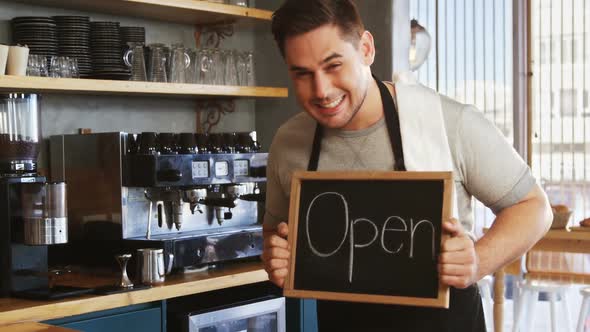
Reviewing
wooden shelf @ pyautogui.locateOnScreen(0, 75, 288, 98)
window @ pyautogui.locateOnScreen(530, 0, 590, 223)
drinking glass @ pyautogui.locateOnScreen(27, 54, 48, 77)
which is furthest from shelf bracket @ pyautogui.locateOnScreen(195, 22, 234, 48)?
window @ pyautogui.locateOnScreen(530, 0, 590, 223)

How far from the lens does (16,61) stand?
9.21 ft

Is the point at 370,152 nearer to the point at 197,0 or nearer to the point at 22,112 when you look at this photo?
the point at 22,112

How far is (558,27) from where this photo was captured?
5594mm

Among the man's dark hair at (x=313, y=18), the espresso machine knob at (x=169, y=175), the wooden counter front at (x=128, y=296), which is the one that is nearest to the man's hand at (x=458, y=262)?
the man's dark hair at (x=313, y=18)

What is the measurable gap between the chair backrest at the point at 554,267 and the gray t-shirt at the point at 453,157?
3199mm

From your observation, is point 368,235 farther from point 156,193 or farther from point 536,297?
point 536,297

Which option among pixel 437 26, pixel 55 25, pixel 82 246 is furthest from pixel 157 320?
pixel 437 26

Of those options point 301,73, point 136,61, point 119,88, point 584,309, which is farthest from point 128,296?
point 584,309

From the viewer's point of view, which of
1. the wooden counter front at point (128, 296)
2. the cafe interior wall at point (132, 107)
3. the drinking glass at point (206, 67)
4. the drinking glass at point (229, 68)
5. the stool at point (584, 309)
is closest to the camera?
the wooden counter front at point (128, 296)

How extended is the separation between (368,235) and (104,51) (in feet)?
5.89

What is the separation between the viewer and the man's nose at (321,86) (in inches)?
63.0

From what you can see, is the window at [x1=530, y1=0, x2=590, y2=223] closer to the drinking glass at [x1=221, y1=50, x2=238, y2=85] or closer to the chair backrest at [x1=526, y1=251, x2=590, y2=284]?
the chair backrest at [x1=526, y1=251, x2=590, y2=284]

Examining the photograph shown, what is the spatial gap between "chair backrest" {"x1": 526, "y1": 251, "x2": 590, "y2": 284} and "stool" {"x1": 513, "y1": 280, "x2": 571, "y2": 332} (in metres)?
0.09

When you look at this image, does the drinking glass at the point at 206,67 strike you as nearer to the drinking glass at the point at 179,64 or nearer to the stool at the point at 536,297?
the drinking glass at the point at 179,64
